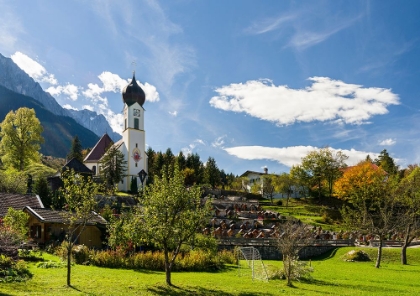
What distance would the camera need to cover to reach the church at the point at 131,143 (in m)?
64.7

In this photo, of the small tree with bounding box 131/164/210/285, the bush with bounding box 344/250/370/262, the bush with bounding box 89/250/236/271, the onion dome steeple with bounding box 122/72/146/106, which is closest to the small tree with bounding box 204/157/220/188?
the onion dome steeple with bounding box 122/72/146/106

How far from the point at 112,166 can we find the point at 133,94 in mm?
16998

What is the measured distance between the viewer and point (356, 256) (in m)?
30.8

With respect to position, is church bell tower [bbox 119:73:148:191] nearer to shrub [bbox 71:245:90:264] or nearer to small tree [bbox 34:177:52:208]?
small tree [bbox 34:177:52:208]

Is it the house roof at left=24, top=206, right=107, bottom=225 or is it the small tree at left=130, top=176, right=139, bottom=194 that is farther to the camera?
the small tree at left=130, top=176, right=139, bottom=194

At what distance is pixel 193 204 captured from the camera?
16.3m

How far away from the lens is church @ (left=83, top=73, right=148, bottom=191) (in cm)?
6469

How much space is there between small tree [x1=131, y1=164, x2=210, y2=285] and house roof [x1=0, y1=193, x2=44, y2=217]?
18249mm

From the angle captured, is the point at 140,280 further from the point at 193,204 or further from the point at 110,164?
the point at 110,164

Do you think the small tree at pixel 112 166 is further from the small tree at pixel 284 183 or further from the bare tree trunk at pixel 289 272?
the bare tree trunk at pixel 289 272

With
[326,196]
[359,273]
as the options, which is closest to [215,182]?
[326,196]

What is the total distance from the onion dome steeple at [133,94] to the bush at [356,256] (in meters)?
49.1

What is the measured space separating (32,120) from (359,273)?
1986 inches

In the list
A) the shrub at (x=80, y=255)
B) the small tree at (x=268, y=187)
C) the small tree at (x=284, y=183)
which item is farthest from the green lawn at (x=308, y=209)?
the shrub at (x=80, y=255)
